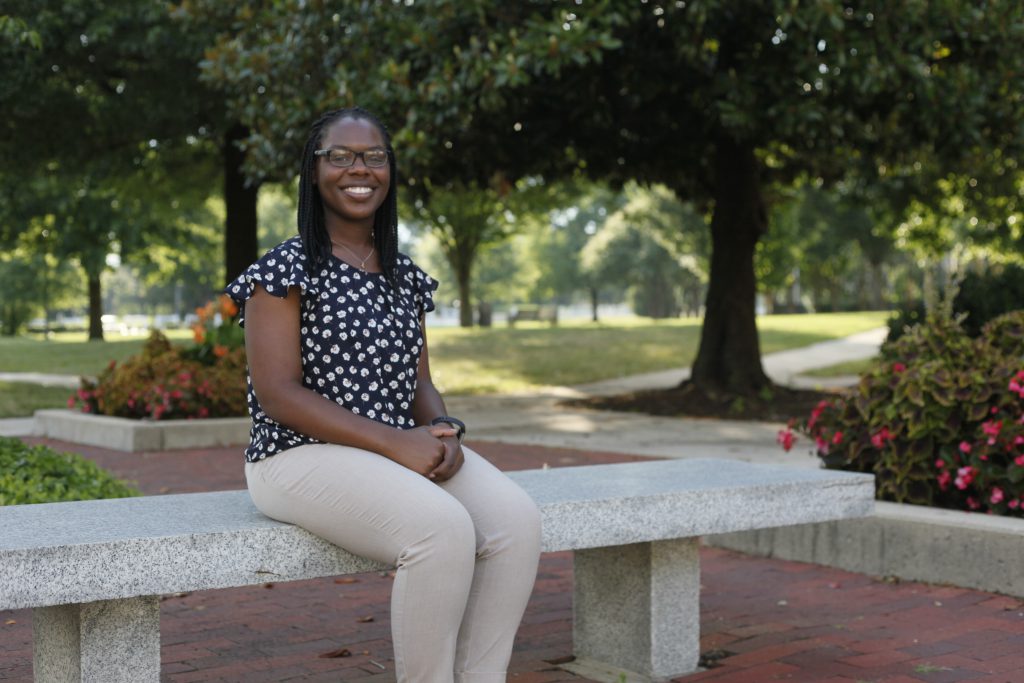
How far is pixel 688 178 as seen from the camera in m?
15.2

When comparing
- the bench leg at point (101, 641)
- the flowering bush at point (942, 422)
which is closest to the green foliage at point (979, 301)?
the flowering bush at point (942, 422)

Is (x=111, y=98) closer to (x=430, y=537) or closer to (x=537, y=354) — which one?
(x=537, y=354)

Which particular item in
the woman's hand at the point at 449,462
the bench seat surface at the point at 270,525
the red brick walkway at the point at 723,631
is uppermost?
the woman's hand at the point at 449,462

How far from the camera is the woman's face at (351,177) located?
11.3 feet

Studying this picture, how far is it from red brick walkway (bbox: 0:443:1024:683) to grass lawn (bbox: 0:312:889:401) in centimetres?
1093

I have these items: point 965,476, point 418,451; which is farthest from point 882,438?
point 418,451

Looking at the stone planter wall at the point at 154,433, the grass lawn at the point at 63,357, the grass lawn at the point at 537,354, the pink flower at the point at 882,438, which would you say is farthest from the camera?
the grass lawn at the point at 63,357

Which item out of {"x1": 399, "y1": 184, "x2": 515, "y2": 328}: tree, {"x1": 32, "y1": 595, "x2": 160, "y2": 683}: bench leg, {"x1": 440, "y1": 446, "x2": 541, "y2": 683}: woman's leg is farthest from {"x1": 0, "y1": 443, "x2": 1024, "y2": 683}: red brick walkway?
{"x1": 399, "y1": 184, "x2": 515, "y2": 328}: tree

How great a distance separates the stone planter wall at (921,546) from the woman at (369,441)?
260 centimetres

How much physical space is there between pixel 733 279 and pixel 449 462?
1094 centimetres

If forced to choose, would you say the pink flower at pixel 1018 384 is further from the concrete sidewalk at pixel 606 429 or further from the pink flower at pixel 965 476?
the concrete sidewalk at pixel 606 429

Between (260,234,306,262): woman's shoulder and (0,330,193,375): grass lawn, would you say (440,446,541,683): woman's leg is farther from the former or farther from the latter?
(0,330,193,375): grass lawn

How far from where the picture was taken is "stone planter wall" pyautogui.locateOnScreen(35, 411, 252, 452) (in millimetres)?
10102

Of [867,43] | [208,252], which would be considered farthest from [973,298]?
[208,252]
